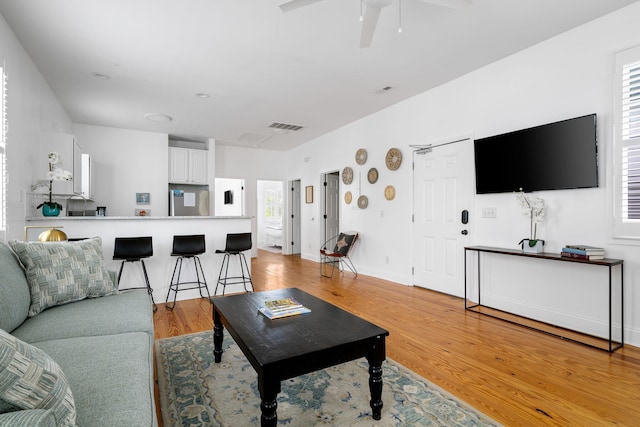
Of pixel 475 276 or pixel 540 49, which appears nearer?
pixel 540 49

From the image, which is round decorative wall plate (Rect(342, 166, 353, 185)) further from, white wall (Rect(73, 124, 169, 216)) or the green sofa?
the green sofa

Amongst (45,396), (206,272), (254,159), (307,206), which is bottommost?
(206,272)

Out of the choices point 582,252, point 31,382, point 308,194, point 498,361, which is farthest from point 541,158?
point 308,194

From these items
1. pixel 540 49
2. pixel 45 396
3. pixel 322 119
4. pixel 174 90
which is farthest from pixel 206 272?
pixel 540 49

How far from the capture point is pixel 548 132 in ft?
10.7

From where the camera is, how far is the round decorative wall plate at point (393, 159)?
5.10m

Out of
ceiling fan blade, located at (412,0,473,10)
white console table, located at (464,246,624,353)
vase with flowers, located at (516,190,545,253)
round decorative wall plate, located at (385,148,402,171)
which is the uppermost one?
ceiling fan blade, located at (412,0,473,10)

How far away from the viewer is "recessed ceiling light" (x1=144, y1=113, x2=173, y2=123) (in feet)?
18.5

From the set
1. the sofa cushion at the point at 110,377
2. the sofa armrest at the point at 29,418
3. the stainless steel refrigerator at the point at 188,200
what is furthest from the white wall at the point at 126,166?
the sofa armrest at the point at 29,418

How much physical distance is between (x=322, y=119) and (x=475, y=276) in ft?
12.0

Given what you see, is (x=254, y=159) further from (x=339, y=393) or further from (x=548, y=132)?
(x=339, y=393)

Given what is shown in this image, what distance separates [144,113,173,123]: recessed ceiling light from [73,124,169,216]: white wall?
38.9 inches

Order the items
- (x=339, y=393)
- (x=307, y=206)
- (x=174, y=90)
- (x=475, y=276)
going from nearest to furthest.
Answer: (x=339, y=393), (x=475, y=276), (x=174, y=90), (x=307, y=206)

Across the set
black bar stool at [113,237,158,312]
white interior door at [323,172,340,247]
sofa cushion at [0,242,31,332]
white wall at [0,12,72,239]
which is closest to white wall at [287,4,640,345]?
white interior door at [323,172,340,247]
